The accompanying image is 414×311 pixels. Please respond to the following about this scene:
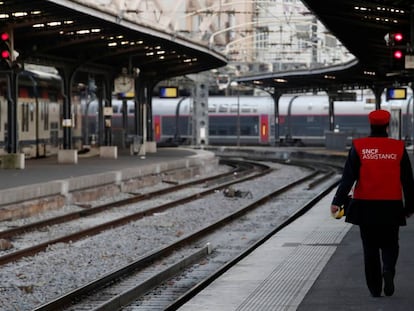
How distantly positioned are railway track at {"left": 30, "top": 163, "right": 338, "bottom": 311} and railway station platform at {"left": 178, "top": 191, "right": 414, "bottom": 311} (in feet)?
1.46

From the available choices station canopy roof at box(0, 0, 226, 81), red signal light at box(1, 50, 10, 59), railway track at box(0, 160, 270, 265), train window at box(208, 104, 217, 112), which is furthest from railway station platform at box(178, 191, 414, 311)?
train window at box(208, 104, 217, 112)

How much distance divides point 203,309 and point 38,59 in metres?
23.0

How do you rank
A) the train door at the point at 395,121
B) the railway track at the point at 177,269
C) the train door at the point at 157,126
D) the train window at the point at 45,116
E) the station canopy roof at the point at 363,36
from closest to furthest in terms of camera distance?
1. the railway track at the point at 177,269
2. the station canopy roof at the point at 363,36
3. the train window at the point at 45,116
4. the train door at the point at 395,121
5. the train door at the point at 157,126

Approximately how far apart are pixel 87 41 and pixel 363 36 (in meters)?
8.50

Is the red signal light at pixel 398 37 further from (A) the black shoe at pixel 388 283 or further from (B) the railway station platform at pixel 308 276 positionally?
(A) the black shoe at pixel 388 283

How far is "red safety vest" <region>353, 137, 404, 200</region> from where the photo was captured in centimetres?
734

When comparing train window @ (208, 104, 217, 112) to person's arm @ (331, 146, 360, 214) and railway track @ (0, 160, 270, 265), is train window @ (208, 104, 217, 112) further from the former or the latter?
person's arm @ (331, 146, 360, 214)

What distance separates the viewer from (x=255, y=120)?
62594mm

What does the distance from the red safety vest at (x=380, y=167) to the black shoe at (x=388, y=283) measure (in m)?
0.67

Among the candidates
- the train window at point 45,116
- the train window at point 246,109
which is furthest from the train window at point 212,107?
the train window at point 45,116

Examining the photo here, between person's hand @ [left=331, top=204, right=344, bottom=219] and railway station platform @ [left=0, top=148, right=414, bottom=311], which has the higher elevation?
person's hand @ [left=331, top=204, right=344, bottom=219]

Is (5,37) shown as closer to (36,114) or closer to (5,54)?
(5,54)

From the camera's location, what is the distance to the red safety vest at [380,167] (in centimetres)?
734

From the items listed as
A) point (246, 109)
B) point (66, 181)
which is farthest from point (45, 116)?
point (246, 109)
